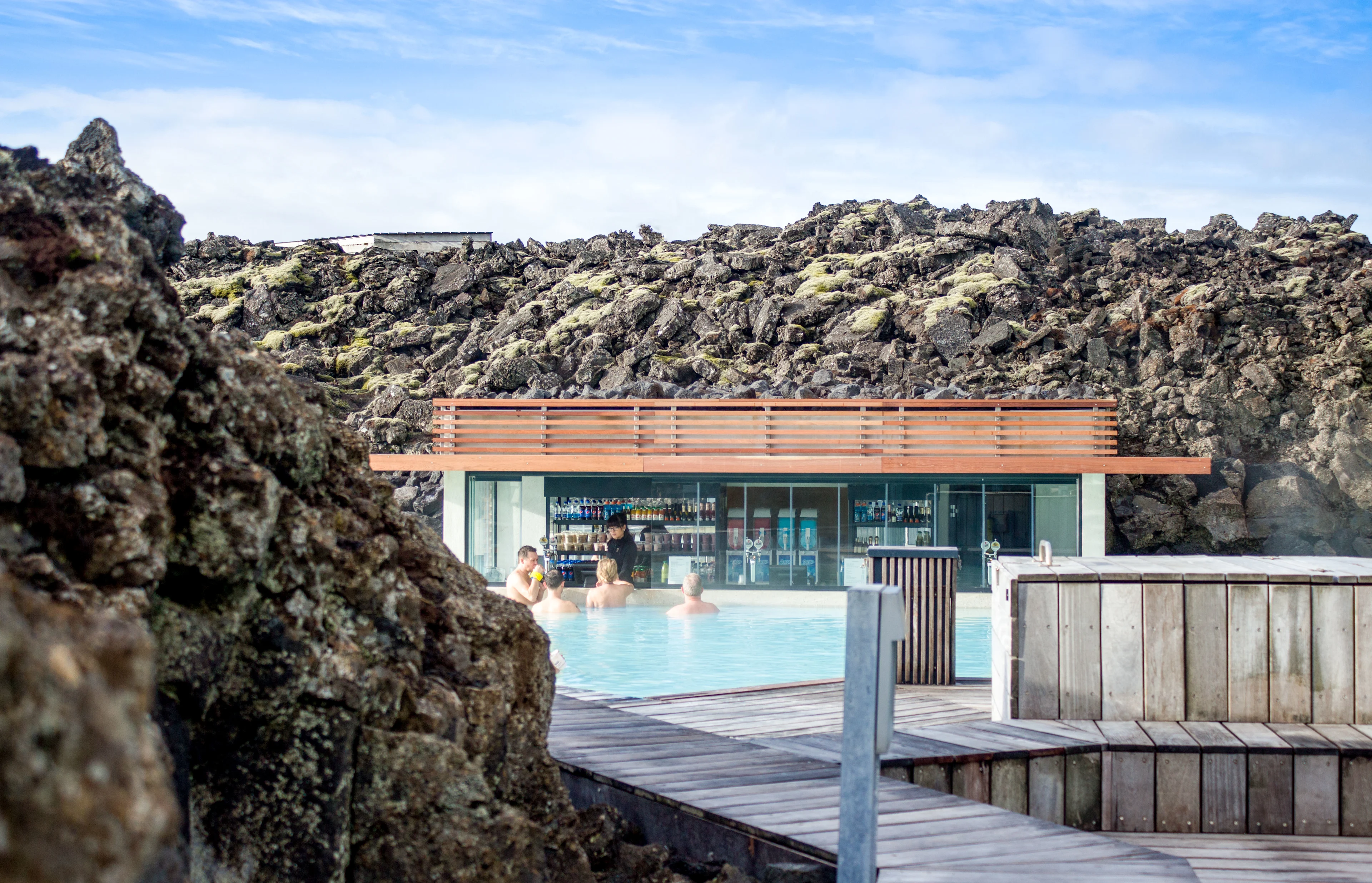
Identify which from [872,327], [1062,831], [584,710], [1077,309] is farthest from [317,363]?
[1062,831]

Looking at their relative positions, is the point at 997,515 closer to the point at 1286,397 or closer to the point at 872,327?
the point at 1286,397

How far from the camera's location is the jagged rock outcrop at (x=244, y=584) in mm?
2383

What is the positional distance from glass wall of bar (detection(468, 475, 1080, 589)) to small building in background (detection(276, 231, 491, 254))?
4694cm

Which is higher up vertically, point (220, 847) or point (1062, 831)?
point (220, 847)

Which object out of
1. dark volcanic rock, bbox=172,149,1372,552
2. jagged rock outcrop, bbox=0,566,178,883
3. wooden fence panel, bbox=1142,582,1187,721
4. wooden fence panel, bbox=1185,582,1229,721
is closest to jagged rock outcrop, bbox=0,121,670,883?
jagged rock outcrop, bbox=0,566,178,883

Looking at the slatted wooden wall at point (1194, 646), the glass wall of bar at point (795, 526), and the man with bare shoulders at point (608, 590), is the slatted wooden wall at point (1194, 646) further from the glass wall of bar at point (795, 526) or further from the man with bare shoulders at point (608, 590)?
the glass wall of bar at point (795, 526)

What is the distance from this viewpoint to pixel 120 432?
8.57ft

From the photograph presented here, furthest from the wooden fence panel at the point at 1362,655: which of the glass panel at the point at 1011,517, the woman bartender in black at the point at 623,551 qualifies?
the woman bartender in black at the point at 623,551

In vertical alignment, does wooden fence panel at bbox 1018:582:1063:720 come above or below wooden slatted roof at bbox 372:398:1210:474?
below

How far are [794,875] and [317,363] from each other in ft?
150

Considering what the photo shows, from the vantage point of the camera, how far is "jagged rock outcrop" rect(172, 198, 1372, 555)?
29.0m

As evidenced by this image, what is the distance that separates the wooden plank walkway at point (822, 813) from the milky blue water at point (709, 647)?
247 inches

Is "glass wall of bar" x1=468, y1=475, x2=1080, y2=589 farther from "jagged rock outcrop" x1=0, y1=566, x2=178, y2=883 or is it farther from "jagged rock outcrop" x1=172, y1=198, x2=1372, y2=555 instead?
"jagged rock outcrop" x1=0, y1=566, x2=178, y2=883

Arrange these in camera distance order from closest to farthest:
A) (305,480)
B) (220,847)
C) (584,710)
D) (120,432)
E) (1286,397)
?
(120,432) → (220,847) → (305,480) → (584,710) → (1286,397)
